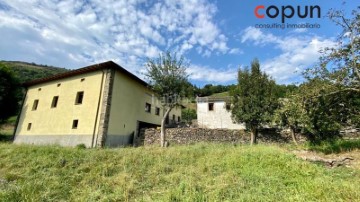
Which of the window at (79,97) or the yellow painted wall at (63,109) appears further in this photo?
the window at (79,97)

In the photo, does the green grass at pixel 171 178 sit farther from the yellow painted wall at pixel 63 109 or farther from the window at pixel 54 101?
the window at pixel 54 101

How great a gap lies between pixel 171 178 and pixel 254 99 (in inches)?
522

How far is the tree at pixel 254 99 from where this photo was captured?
17.3m

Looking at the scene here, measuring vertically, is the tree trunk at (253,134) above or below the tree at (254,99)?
below

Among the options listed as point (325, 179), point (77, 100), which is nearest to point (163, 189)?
point (325, 179)

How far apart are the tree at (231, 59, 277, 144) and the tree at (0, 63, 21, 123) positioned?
26.9 m

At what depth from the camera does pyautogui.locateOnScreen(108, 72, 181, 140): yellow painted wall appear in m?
16.7

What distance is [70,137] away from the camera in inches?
648

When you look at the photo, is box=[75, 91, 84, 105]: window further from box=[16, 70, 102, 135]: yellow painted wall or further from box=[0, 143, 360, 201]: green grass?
box=[0, 143, 360, 201]: green grass

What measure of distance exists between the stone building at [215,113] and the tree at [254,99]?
4.26m

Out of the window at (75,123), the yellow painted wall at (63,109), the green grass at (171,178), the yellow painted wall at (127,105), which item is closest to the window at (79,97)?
the yellow painted wall at (63,109)

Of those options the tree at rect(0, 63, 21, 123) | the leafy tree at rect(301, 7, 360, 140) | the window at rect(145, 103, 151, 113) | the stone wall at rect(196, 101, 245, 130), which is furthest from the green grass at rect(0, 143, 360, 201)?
the tree at rect(0, 63, 21, 123)

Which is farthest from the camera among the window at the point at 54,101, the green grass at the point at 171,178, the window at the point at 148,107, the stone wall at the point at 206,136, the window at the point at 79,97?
the window at the point at 148,107

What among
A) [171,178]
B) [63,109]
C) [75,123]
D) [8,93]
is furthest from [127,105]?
[8,93]
